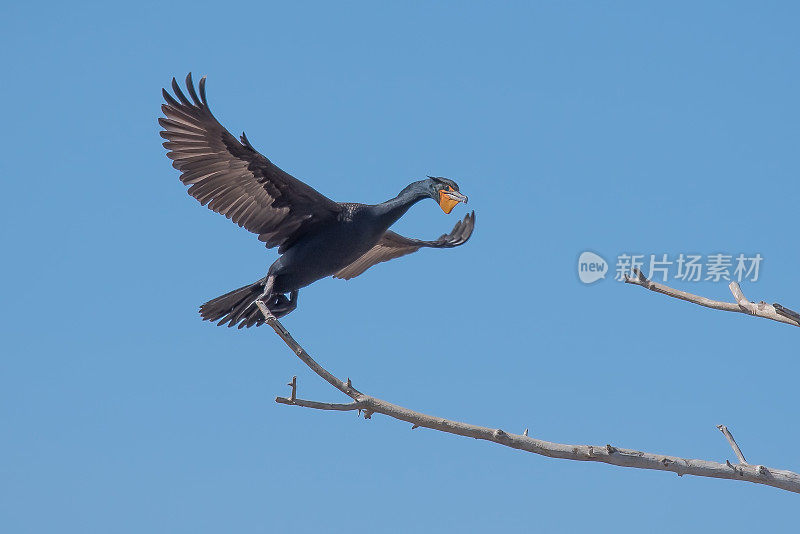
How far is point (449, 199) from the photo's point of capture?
5.49m

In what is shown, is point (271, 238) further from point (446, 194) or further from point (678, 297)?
point (678, 297)

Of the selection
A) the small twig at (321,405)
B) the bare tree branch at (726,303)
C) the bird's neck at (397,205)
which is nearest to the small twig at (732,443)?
the bare tree branch at (726,303)

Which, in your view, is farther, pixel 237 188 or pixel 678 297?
pixel 237 188

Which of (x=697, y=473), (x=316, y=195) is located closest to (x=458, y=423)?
(x=697, y=473)

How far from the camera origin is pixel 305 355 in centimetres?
416

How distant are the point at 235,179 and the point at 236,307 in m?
0.83

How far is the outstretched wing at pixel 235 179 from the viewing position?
5336 millimetres

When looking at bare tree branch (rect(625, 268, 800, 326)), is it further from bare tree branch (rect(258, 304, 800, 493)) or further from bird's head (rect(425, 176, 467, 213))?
bird's head (rect(425, 176, 467, 213))

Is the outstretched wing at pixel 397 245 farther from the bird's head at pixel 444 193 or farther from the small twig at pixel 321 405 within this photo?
the small twig at pixel 321 405

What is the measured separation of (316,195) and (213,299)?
3.23 ft

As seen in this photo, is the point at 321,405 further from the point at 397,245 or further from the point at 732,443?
the point at 397,245

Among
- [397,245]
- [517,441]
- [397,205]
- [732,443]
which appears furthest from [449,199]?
[732,443]

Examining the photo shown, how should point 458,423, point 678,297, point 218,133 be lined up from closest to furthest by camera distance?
point 458,423 → point 678,297 → point 218,133

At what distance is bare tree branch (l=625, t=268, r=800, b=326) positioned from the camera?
446cm
